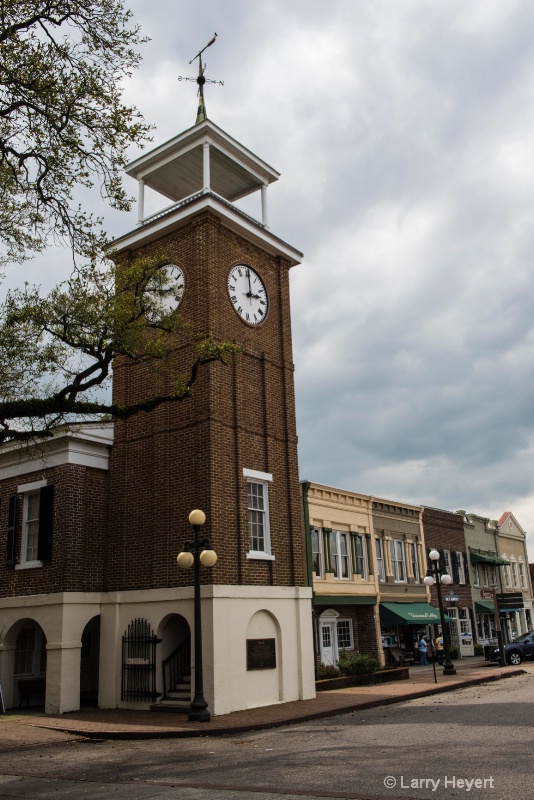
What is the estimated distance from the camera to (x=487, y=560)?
137 feet

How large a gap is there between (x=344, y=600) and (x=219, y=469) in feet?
42.4

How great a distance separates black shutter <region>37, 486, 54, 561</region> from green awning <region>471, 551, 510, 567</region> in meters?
27.8

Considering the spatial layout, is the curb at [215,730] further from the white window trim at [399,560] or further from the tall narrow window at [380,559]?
the white window trim at [399,560]

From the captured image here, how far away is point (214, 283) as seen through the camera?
19797 mm

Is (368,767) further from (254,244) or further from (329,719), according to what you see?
(254,244)

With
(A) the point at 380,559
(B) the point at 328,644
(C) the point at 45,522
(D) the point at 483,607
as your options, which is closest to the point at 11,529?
(C) the point at 45,522

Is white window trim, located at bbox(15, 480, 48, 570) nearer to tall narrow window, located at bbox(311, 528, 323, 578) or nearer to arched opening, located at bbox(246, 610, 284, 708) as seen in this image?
arched opening, located at bbox(246, 610, 284, 708)

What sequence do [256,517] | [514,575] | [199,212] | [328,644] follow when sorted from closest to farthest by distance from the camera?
1. [256,517]
2. [199,212]
3. [328,644]
4. [514,575]

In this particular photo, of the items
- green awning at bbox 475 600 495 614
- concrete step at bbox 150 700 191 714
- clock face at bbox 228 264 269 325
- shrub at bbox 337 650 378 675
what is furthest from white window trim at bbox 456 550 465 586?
concrete step at bbox 150 700 191 714

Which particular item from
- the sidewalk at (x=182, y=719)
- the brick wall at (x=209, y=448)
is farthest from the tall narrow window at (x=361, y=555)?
the brick wall at (x=209, y=448)

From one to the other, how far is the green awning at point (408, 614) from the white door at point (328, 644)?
3.28 meters

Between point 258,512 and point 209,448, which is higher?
point 209,448

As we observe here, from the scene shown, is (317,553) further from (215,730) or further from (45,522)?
(215,730)

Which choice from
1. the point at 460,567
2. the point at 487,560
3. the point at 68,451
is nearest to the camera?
the point at 68,451
